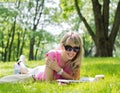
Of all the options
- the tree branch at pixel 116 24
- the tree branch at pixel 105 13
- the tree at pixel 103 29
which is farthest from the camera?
the tree at pixel 103 29

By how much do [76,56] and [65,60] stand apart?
0.82 feet

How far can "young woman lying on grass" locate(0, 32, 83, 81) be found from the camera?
6.34m

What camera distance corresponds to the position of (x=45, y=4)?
53562 millimetres

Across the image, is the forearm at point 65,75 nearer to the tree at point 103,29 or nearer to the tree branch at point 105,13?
the tree at point 103,29

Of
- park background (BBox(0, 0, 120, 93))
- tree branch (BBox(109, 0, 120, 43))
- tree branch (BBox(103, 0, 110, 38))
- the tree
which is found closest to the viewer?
park background (BBox(0, 0, 120, 93))

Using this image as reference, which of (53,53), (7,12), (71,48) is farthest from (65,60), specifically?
(7,12)

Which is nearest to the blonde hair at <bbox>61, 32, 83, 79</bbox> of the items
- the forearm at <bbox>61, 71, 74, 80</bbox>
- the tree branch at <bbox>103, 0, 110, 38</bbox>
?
the forearm at <bbox>61, 71, 74, 80</bbox>

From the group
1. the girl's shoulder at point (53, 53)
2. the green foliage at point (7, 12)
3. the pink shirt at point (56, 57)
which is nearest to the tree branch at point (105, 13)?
the green foliage at point (7, 12)

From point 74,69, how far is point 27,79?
1007mm

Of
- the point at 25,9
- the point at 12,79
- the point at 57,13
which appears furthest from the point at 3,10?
the point at 12,79

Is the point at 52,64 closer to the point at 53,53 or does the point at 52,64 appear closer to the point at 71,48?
the point at 53,53

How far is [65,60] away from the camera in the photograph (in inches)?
263

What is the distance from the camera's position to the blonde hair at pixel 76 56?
6352mm

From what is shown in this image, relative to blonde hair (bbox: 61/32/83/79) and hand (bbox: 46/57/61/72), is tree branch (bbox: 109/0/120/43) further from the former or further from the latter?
hand (bbox: 46/57/61/72)
